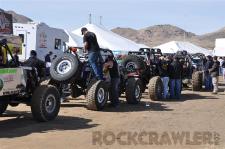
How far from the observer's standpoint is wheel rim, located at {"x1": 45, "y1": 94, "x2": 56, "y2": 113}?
1145 centimetres

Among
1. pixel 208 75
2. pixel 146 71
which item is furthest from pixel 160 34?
pixel 146 71

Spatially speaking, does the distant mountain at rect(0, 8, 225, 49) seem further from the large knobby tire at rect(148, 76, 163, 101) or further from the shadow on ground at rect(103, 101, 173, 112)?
the shadow on ground at rect(103, 101, 173, 112)

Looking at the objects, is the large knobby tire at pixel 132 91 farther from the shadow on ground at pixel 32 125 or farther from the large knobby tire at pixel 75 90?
the shadow on ground at pixel 32 125

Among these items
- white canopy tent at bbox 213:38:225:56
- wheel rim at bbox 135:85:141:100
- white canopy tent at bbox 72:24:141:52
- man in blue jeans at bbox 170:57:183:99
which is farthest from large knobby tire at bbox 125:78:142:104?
white canopy tent at bbox 213:38:225:56

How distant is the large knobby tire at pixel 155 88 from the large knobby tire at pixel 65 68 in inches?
186

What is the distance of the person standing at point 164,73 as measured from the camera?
18797 millimetres

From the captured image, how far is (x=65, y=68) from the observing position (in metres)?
13.7

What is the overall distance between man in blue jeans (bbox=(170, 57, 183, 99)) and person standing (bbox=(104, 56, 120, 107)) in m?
4.35

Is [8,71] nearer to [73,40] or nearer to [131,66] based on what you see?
[131,66]

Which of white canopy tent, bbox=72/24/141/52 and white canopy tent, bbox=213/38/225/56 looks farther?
white canopy tent, bbox=213/38/225/56

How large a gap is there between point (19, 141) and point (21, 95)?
2.34 m

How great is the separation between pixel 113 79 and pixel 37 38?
38.5ft

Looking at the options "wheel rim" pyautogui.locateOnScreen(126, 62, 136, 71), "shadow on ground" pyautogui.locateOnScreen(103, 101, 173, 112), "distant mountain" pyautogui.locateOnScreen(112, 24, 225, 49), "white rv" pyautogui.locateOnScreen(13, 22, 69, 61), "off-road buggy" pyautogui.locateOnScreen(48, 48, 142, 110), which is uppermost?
"distant mountain" pyautogui.locateOnScreen(112, 24, 225, 49)

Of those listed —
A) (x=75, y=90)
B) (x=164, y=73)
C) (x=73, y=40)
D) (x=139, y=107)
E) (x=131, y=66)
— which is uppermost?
(x=73, y=40)
